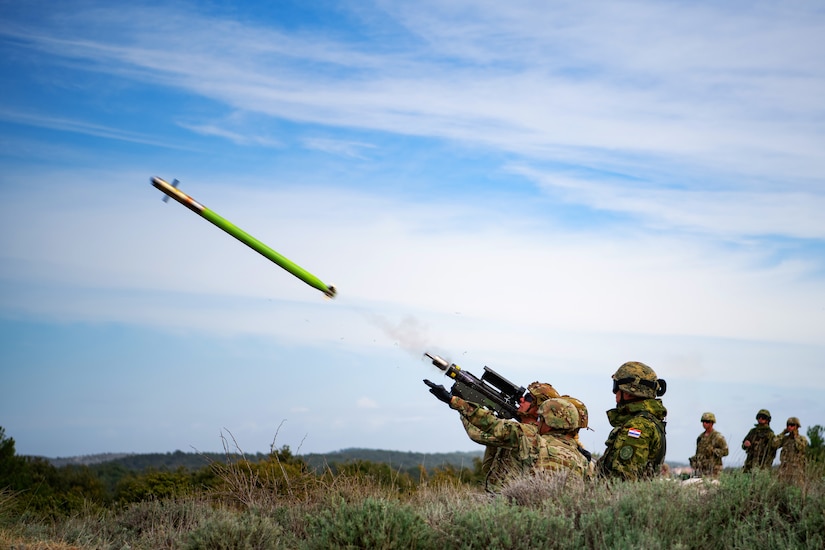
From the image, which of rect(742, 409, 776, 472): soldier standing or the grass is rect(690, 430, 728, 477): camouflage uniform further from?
the grass

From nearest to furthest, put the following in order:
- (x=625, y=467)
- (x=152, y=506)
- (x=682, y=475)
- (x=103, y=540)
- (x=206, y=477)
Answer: (x=625, y=467)
(x=682, y=475)
(x=103, y=540)
(x=152, y=506)
(x=206, y=477)

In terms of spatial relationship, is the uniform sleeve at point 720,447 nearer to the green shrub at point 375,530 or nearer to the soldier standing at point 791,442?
the soldier standing at point 791,442

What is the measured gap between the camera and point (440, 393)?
43.3 feet

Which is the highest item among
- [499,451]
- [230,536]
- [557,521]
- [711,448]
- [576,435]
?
[711,448]

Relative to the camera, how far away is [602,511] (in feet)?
33.2

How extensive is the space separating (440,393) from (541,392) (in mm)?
1546

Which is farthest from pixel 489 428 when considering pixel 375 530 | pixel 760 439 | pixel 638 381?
pixel 760 439

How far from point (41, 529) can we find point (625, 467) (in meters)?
8.39

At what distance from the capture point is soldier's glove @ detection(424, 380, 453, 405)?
43.2ft

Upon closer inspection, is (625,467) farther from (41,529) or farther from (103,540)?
(41,529)

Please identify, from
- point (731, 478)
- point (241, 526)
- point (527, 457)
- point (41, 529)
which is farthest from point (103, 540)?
point (731, 478)

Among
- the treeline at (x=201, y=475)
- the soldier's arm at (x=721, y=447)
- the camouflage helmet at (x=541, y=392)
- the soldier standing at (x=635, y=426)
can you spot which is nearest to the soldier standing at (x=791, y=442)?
the soldier's arm at (x=721, y=447)

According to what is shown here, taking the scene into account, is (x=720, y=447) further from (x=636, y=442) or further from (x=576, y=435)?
(x=636, y=442)

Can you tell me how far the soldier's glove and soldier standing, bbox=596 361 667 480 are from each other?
2229mm
